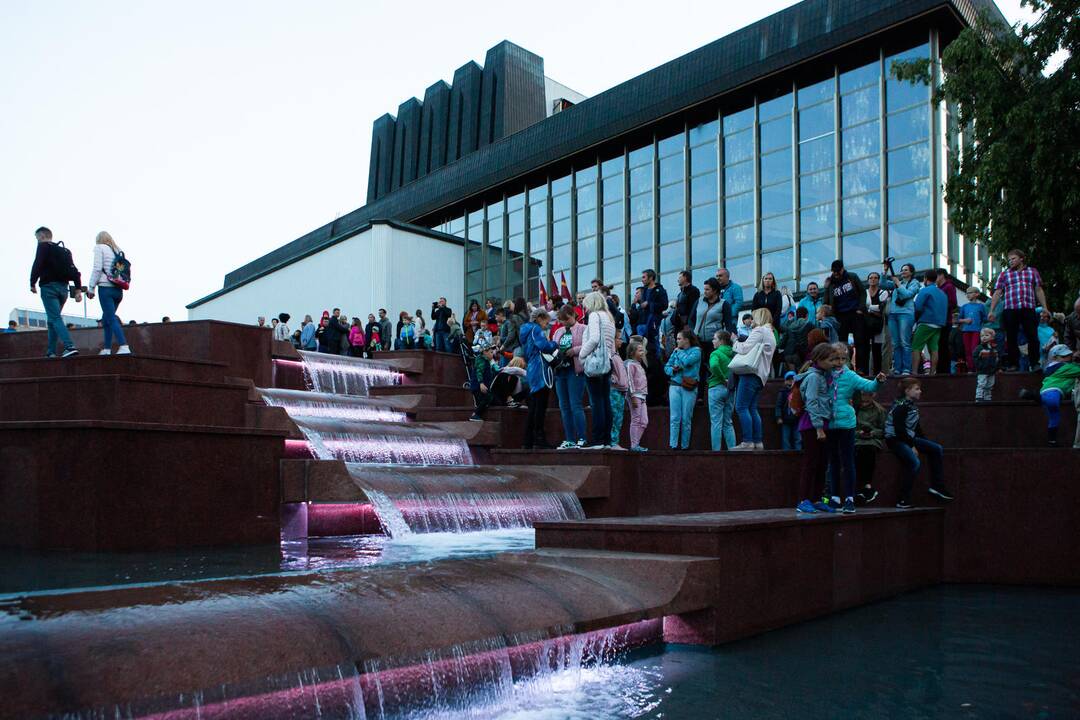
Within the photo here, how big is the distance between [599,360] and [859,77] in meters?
16.8

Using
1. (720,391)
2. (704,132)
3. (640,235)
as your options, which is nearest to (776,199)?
(704,132)

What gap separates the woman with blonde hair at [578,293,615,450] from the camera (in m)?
11.3

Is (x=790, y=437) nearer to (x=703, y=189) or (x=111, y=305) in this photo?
(x=111, y=305)

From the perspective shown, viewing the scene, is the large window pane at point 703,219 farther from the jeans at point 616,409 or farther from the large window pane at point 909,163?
the jeans at point 616,409

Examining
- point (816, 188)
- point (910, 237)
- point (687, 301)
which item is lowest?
point (687, 301)

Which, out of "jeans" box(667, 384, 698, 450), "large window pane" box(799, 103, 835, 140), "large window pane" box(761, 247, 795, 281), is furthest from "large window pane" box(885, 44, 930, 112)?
"jeans" box(667, 384, 698, 450)

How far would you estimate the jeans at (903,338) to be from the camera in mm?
14070

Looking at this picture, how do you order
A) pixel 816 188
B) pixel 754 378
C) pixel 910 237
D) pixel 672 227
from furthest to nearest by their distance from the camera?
pixel 672 227, pixel 816 188, pixel 910 237, pixel 754 378

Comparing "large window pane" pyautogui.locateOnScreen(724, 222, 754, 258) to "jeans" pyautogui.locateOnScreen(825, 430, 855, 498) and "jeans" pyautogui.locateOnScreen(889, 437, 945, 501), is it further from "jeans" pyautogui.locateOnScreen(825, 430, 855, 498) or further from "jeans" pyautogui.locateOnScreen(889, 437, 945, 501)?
"jeans" pyautogui.locateOnScreen(825, 430, 855, 498)

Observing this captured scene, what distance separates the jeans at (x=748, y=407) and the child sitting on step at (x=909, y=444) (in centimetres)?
166

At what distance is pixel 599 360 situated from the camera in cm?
1134

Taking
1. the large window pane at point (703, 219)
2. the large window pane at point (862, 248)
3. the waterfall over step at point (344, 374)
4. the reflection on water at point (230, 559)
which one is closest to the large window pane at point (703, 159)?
the large window pane at point (703, 219)

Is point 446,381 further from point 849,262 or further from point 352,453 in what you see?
point 849,262

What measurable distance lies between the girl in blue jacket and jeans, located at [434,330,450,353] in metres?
9.30
